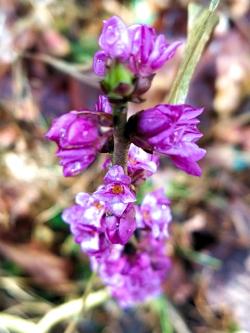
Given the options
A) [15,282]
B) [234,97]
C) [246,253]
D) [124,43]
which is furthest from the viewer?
[234,97]

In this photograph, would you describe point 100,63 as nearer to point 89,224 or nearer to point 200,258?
point 89,224

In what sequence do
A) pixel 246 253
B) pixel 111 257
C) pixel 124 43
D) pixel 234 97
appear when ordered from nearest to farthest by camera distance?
pixel 124 43 → pixel 111 257 → pixel 246 253 → pixel 234 97

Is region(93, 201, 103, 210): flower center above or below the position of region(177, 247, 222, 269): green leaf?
above

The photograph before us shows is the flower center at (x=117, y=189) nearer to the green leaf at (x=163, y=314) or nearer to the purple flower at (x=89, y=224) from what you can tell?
the purple flower at (x=89, y=224)

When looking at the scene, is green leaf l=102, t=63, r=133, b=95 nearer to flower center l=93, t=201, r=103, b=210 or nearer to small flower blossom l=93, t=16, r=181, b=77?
small flower blossom l=93, t=16, r=181, b=77

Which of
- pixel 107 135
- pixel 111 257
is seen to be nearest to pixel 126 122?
pixel 107 135

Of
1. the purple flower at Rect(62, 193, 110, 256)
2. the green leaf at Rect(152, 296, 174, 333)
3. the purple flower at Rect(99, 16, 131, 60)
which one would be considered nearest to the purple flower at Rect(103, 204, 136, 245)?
the purple flower at Rect(62, 193, 110, 256)

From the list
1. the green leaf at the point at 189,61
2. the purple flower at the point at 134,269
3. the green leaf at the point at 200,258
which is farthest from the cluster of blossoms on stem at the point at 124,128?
the green leaf at the point at 200,258

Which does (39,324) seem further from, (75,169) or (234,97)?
(234,97)
